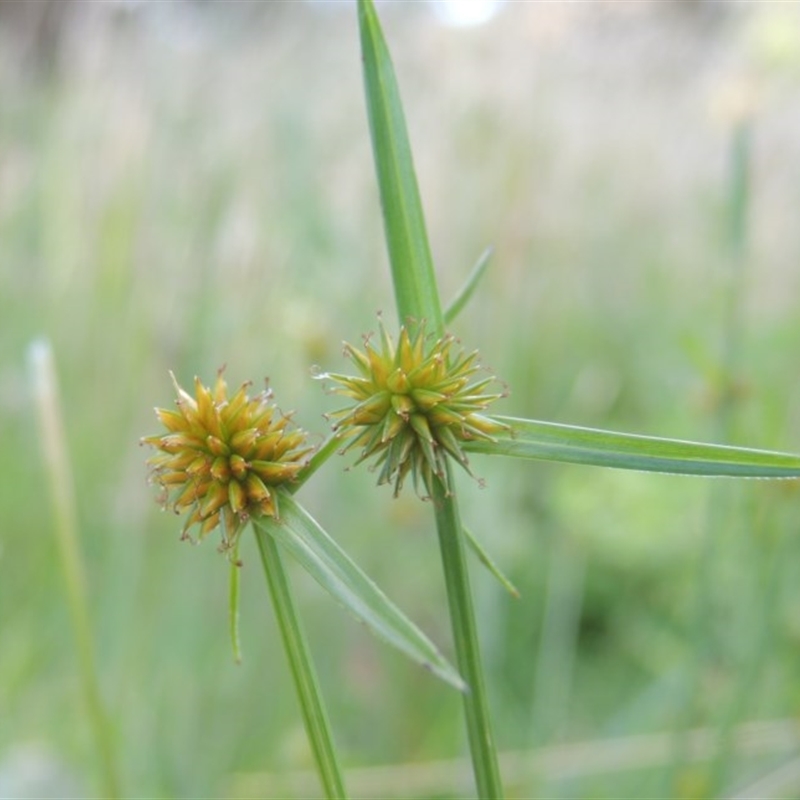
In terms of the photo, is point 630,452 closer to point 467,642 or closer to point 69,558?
point 467,642

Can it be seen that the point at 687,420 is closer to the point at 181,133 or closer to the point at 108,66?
the point at 181,133

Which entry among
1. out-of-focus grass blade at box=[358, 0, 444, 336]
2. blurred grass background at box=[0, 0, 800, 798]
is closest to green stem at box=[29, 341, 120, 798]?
blurred grass background at box=[0, 0, 800, 798]

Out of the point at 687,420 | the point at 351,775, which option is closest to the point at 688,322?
the point at 687,420

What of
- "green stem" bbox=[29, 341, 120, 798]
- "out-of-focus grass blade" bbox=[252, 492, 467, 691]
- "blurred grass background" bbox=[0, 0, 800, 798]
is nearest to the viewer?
"out-of-focus grass blade" bbox=[252, 492, 467, 691]

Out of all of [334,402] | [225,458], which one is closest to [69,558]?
[225,458]

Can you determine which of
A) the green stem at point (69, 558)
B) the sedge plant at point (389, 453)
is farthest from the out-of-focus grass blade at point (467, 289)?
the green stem at point (69, 558)

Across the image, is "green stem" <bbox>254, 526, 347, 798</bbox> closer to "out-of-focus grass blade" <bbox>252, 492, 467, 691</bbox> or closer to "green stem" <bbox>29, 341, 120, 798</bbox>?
"out-of-focus grass blade" <bbox>252, 492, 467, 691</bbox>

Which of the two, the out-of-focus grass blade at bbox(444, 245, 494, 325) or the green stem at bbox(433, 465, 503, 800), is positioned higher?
the out-of-focus grass blade at bbox(444, 245, 494, 325)

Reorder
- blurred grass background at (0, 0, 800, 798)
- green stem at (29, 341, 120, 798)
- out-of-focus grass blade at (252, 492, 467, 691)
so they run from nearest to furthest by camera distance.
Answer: out-of-focus grass blade at (252, 492, 467, 691) → green stem at (29, 341, 120, 798) → blurred grass background at (0, 0, 800, 798)
